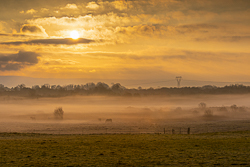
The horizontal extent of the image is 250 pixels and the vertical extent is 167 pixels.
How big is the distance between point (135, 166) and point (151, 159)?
4200mm

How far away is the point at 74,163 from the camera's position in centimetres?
2864

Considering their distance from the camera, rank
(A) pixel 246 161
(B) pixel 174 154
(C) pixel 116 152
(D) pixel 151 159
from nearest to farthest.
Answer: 1. (A) pixel 246 161
2. (D) pixel 151 159
3. (B) pixel 174 154
4. (C) pixel 116 152

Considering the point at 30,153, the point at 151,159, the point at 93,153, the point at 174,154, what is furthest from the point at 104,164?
the point at 30,153

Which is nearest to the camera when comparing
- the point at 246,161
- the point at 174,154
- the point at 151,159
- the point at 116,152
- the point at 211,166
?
the point at 211,166

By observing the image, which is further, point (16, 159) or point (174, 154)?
point (174, 154)

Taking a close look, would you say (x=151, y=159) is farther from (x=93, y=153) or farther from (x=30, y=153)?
(x=30, y=153)

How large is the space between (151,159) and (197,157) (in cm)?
566

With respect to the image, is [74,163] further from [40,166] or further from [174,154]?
[174,154]

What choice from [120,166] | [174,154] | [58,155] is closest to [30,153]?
[58,155]

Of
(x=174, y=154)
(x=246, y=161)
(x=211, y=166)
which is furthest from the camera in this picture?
(x=174, y=154)

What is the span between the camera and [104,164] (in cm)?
2800

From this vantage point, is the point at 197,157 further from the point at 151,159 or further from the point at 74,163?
the point at 74,163

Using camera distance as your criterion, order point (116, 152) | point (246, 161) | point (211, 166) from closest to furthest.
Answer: point (211, 166) < point (246, 161) < point (116, 152)

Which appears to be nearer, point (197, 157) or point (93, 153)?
point (197, 157)
